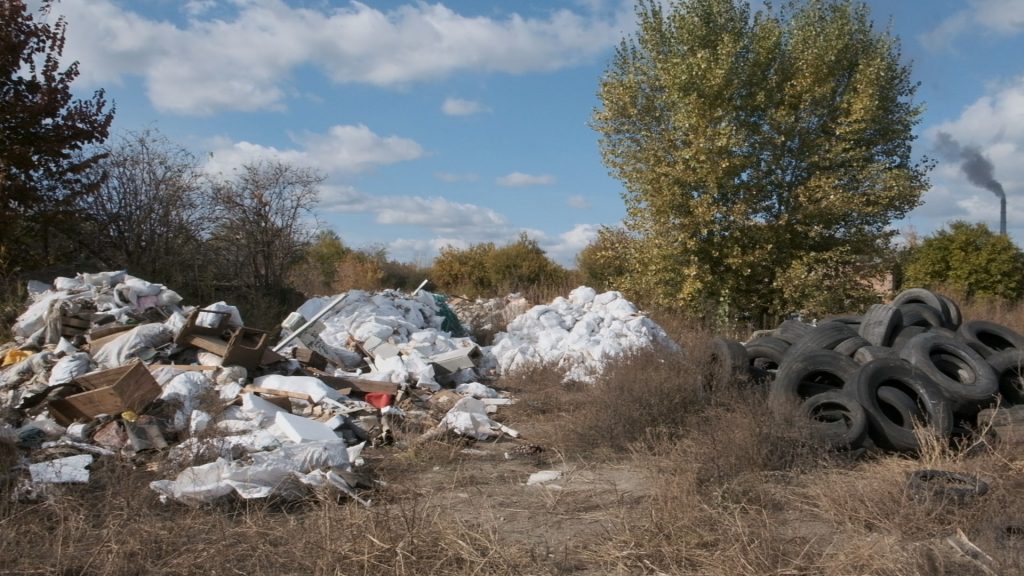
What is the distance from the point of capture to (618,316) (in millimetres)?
13938

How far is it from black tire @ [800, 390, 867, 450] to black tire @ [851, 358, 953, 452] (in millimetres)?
110

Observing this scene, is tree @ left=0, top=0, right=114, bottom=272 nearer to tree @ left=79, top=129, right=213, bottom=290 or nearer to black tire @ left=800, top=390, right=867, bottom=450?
tree @ left=79, top=129, right=213, bottom=290

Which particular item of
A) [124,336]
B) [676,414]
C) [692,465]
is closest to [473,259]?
[124,336]

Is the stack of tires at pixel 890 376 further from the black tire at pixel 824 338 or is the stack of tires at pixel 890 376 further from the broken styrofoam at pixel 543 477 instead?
the broken styrofoam at pixel 543 477

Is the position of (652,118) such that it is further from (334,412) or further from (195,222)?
(334,412)

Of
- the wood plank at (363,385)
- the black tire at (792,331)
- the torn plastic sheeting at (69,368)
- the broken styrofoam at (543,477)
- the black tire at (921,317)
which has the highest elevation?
the black tire at (921,317)

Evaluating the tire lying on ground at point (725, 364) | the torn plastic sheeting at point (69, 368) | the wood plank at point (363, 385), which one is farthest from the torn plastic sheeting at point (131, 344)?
the tire lying on ground at point (725, 364)

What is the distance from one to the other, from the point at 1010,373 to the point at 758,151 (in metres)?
8.97

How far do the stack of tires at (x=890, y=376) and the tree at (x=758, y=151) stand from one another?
7.17 m

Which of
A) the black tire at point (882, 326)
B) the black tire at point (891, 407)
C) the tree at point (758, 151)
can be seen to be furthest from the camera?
the tree at point (758, 151)

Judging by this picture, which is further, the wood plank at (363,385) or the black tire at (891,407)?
the wood plank at (363,385)

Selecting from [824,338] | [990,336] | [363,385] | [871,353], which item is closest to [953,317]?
[990,336]

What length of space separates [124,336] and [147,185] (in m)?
6.07

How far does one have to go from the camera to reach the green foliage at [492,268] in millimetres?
24109
